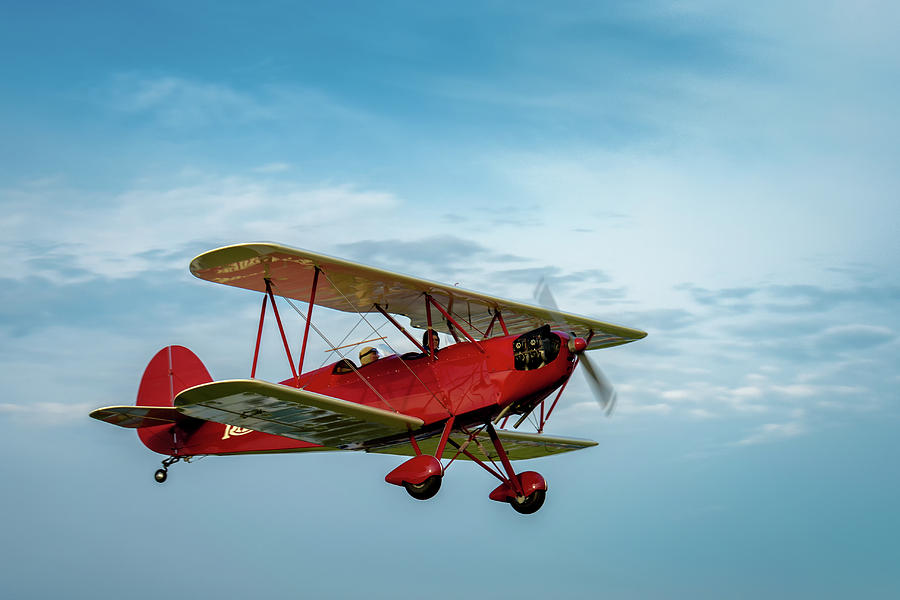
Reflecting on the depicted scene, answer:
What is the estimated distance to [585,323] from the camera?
18.5m

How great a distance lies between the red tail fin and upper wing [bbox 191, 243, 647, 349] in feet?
15.3

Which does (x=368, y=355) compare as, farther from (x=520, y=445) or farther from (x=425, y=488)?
(x=520, y=445)

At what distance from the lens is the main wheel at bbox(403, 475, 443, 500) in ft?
47.5

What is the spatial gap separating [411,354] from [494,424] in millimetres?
1838

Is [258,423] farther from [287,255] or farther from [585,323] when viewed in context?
[585,323]

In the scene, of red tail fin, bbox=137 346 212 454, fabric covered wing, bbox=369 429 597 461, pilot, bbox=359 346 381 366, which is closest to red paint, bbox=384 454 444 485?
pilot, bbox=359 346 381 366

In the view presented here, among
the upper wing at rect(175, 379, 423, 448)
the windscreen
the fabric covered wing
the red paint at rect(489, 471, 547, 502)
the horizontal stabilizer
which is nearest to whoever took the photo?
the upper wing at rect(175, 379, 423, 448)

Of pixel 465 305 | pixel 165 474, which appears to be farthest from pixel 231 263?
pixel 165 474

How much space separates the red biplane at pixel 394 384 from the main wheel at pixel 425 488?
0.7 inches

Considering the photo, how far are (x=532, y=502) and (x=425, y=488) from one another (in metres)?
2.40

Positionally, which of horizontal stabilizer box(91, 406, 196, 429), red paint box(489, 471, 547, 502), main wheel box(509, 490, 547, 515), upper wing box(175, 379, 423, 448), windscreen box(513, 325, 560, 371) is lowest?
main wheel box(509, 490, 547, 515)

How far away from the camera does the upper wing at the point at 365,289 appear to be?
14.7m

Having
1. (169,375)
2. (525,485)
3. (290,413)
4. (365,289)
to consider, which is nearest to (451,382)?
(525,485)

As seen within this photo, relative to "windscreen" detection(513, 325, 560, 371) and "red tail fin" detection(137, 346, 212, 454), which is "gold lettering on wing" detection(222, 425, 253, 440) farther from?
"windscreen" detection(513, 325, 560, 371)
